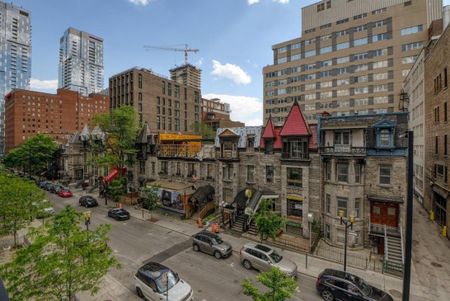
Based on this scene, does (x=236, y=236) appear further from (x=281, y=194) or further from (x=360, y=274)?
(x=360, y=274)

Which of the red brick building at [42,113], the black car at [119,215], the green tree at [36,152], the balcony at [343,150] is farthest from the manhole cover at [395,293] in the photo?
the red brick building at [42,113]

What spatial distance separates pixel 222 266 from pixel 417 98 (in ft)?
137

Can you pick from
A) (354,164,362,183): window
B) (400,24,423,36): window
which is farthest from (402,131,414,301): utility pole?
(400,24,423,36): window

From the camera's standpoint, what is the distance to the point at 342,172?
74.8ft

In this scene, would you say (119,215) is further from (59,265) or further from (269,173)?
(59,265)

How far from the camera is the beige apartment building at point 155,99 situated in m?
62.1

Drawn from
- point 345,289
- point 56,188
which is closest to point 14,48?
A: point 56,188

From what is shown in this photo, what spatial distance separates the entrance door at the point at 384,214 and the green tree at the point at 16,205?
31583 millimetres

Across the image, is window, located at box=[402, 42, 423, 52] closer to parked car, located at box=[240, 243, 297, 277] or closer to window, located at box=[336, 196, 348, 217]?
window, located at box=[336, 196, 348, 217]

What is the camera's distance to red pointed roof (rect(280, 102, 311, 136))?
992 inches

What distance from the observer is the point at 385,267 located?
60.5 ft

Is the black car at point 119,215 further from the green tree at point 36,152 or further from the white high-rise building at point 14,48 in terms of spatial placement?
the white high-rise building at point 14,48

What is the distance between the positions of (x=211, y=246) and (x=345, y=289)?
34.8 feet

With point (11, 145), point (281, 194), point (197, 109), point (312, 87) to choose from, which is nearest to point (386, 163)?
point (281, 194)
